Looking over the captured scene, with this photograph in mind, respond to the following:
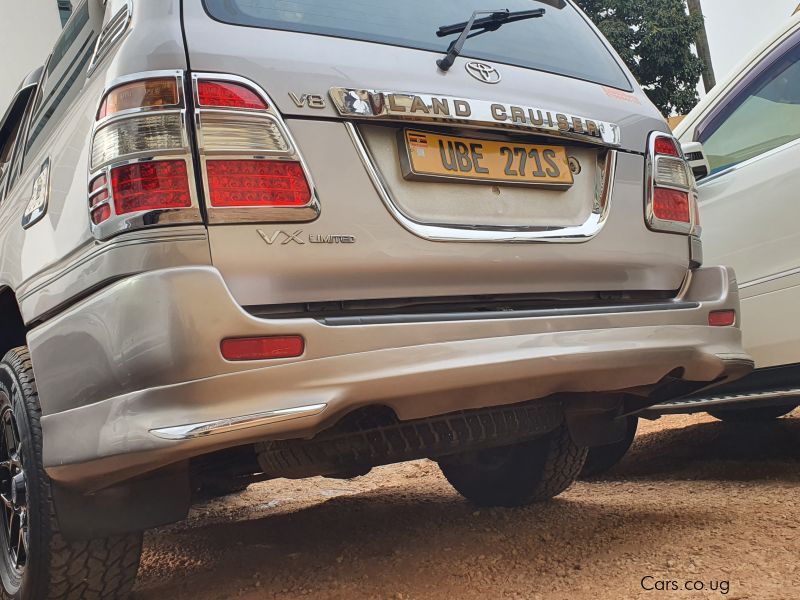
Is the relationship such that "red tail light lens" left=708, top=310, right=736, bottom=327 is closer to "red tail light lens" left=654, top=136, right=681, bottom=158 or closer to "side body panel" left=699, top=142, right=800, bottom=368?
"red tail light lens" left=654, top=136, right=681, bottom=158

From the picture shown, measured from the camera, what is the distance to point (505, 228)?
211 centimetres

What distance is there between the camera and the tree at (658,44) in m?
21.8

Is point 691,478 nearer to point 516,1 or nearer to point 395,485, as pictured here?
point 395,485

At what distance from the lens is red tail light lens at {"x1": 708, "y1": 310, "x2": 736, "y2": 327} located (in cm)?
238

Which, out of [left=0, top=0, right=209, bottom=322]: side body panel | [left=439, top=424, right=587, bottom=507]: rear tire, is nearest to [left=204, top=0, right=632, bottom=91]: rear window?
[left=0, top=0, right=209, bottom=322]: side body panel

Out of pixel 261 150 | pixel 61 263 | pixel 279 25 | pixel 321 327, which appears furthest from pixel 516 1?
pixel 61 263

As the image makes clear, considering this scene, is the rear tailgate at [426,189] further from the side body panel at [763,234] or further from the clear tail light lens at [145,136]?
the side body panel at [763,234]

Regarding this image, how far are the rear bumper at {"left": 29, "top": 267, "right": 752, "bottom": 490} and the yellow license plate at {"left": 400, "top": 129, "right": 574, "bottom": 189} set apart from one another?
391 mm

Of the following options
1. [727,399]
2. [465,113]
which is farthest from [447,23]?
[727,399]

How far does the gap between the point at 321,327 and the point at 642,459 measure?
3.12 meters

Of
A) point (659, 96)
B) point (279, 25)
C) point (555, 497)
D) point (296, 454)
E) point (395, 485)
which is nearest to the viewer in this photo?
point (279, 25)

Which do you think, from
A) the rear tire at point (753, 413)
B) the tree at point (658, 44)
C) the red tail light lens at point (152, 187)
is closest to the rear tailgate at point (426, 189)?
the red tail light lens at point (152, 187)

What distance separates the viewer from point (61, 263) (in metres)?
2.01

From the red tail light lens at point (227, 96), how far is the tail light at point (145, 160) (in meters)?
0.05
